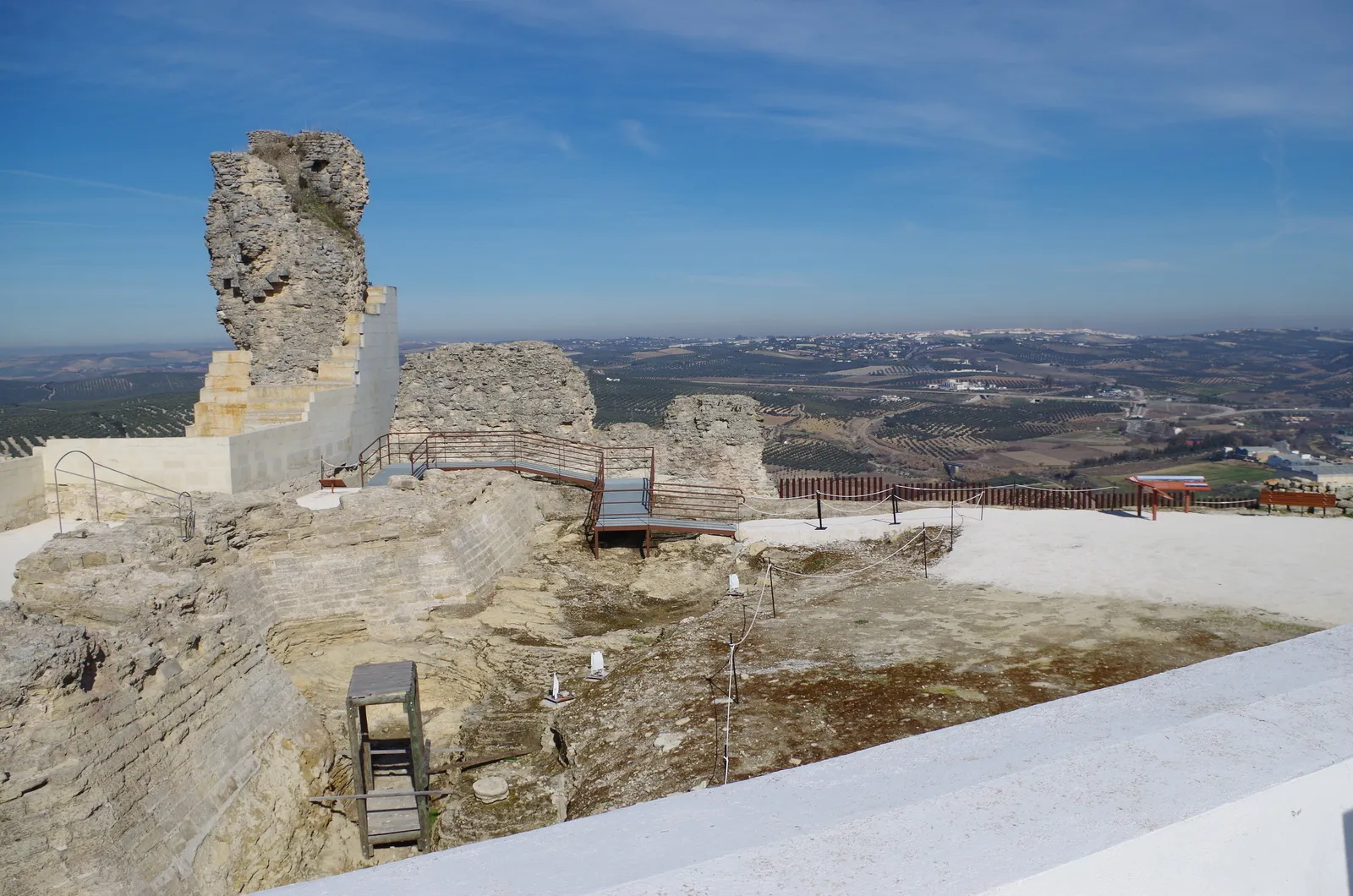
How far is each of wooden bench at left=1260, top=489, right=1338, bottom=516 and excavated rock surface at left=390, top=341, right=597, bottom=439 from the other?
12.9 metres

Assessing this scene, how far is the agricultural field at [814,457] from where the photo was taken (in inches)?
1793

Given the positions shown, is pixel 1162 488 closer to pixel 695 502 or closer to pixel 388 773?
pixel 695 502

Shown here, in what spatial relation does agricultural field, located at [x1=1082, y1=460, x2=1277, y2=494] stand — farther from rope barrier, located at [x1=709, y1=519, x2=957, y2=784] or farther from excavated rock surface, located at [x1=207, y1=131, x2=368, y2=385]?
excavated rock surface, located at [x1=207, y1=131, x2=368, y2=385]

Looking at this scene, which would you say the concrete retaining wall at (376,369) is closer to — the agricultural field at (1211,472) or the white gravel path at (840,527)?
the white gravel path at (840,527)

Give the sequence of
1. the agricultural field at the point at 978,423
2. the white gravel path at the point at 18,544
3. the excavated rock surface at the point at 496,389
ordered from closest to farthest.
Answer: the white gravel path at the point at 18,544
the excavated rock surface at the point at 496,389
the agricultural field at the point at 978,423

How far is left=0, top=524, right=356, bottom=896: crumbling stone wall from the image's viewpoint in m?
5.92

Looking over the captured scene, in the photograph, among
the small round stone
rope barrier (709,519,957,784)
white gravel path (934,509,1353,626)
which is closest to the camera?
rope barrier (709,519,957,784)

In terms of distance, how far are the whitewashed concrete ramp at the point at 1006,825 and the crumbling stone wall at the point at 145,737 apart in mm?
5683

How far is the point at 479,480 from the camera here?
48.2 feet

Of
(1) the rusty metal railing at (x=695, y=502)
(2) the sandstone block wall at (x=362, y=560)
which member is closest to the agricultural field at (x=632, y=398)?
(1) the rusty metal railing at (x=695, y=502)

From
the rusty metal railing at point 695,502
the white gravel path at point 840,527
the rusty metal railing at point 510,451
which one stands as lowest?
the white gravel path at point 840,527

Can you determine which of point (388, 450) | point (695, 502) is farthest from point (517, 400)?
point (695, 502)

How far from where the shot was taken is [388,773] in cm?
912

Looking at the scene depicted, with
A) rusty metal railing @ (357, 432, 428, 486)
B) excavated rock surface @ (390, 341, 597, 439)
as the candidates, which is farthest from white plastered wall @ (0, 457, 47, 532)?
excavated rock surface @ (390, 341, 597, 439)
